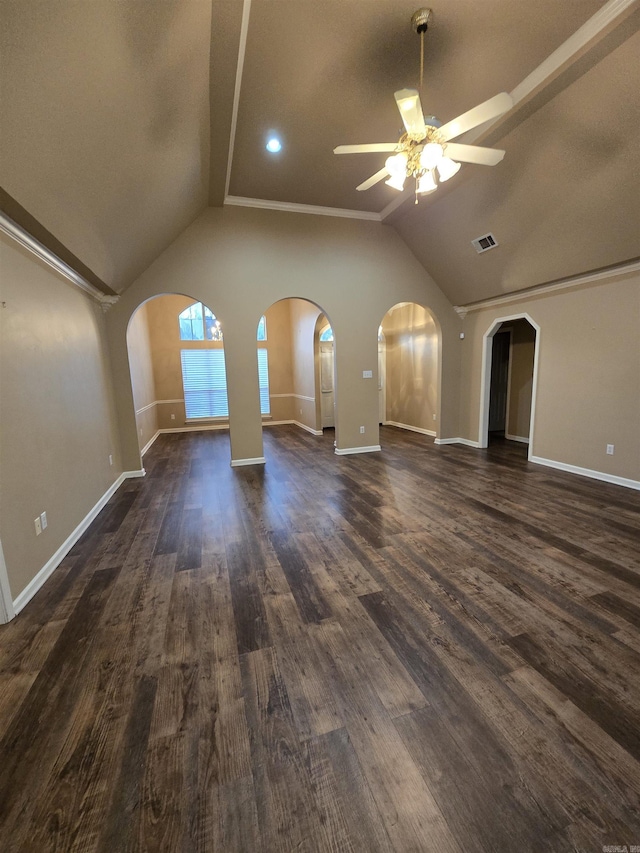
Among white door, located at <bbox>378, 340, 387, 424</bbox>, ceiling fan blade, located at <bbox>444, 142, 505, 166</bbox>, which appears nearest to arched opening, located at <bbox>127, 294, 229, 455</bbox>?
white door, located at <bbox>378, 340, 387, 424</bbox>

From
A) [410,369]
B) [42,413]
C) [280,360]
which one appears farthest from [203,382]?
[42,413]

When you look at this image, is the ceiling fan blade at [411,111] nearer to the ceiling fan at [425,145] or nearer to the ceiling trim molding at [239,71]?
the ceiling fan at [425,145]

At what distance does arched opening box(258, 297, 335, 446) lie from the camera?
7.40m

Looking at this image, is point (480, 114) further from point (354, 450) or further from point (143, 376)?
point (143, 376)

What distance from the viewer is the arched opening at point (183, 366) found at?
7.82m

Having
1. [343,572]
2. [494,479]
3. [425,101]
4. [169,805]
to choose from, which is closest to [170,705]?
[169,805]

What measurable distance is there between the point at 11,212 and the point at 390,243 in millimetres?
Answer: 4672

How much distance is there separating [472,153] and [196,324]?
23.3 ft

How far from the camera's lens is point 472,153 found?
8.16ft

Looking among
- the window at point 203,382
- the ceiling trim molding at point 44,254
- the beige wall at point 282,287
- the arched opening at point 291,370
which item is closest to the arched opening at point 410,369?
the beige wall at point 282,287

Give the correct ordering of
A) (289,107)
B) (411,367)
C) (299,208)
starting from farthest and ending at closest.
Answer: (411,367), (299,208), (289,107)

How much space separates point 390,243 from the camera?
5273 millimetres

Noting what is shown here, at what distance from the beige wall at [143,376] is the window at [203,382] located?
0.78m

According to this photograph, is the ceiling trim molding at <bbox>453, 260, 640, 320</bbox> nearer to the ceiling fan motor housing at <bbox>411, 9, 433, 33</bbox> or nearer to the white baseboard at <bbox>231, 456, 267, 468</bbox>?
the ceiling fan motor housing at <bbox>411, 9, 433, 33</bbox>
